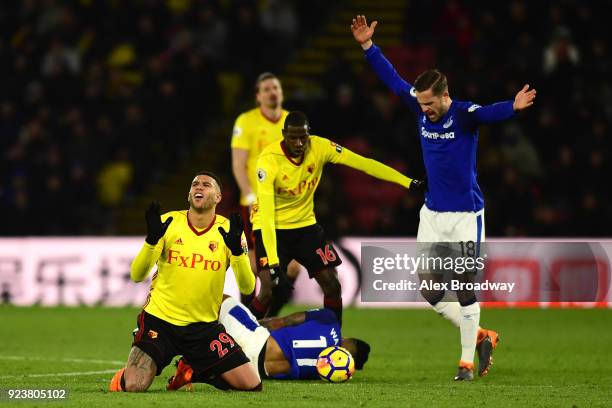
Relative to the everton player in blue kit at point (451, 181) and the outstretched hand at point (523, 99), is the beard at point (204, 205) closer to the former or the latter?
the everton player in blue kit at point (451, 181)

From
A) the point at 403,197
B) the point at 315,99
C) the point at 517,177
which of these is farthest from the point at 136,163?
the point at 517,177

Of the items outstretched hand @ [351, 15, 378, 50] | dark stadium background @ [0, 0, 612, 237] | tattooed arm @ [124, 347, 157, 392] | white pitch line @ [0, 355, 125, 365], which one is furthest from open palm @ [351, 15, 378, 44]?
dark stadium background @ [0, 0, 612, 237]

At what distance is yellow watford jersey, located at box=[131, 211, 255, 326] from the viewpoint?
29.2 feet

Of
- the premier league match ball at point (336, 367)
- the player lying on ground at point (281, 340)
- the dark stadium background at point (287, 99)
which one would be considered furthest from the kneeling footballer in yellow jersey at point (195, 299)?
the dark stadium background at point (287, 99)

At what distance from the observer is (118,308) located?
16.8 metres

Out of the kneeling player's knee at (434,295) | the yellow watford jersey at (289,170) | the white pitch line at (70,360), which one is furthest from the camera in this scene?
the white pitch line at (70,360)

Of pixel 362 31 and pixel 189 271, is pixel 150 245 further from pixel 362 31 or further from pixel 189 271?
pixel 362 31

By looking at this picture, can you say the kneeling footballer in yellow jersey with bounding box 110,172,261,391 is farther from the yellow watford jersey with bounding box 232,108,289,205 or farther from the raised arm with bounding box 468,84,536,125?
the yellow watford jersey with bounding box 232,108,289,205

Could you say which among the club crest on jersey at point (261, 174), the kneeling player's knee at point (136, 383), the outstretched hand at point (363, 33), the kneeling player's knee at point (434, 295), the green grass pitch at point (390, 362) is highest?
the outstretched hand at point (363, 33)

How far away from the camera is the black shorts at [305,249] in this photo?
10.9m

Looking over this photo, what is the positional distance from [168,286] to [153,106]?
1092cm

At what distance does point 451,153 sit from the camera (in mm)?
Answer: 9852

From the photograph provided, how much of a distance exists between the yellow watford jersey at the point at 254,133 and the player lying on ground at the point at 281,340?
9.72ft

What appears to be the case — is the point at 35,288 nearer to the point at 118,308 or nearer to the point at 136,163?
the point at 118,308
